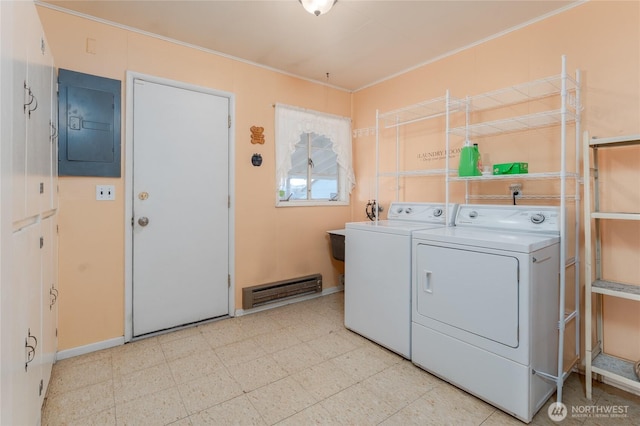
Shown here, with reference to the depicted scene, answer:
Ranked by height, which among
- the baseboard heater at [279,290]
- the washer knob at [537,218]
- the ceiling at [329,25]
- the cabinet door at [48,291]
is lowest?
the baseboard heater at [279,290]

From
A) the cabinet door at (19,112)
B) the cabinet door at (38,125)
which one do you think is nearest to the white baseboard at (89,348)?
the cabinet door at (38,125)

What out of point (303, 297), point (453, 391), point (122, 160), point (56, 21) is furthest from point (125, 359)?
point (56, 21)

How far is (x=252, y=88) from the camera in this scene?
3172mm

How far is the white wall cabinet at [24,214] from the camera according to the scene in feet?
3.32

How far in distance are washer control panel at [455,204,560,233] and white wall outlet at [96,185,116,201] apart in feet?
8.98

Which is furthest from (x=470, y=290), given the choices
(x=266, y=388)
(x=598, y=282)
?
(x=266, y=388)

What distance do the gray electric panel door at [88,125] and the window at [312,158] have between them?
1.48 metres

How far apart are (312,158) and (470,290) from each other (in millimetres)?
2414

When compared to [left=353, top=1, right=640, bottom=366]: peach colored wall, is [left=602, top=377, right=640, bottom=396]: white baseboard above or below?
below

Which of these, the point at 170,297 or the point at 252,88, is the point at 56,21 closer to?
the point at 252,88

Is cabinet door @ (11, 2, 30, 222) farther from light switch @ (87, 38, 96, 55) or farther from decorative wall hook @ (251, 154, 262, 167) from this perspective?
decorative wall hook @ (251, 154, 262, 167)

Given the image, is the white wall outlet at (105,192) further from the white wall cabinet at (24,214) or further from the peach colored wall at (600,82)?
the peach colored wall at (600,82)

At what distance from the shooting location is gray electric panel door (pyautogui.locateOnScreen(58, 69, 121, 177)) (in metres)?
2.24

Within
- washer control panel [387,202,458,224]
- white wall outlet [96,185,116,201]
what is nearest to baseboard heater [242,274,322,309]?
washer control panel [387,202,458,224]
